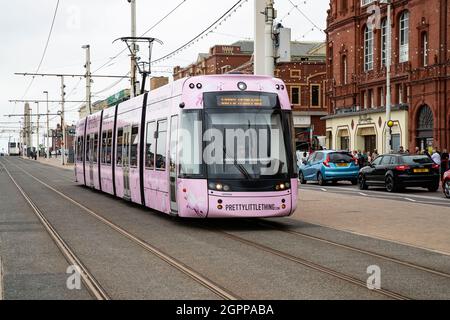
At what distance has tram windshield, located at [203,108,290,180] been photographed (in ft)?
45.1

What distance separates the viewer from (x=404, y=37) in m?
48.1

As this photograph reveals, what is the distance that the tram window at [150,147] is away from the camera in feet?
54.1

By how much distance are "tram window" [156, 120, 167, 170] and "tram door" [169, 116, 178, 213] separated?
0.60 meters

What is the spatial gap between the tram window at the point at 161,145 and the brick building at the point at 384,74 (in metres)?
30.4

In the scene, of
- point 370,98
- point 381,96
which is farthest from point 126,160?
point 370,98

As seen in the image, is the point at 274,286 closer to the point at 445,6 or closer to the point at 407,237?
the point at 407,237

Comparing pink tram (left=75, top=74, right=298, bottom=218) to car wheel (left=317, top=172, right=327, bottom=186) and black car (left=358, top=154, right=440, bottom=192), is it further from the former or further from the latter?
car wheel (left=317, top=172, right=327, bottom=186)

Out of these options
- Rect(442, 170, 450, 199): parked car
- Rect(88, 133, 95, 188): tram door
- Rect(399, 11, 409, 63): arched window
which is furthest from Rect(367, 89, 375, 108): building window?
Rect(88, 133, 95, 188): tram door

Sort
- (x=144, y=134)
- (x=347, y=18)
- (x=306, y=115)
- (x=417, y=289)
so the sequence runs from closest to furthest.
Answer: (x=417, y=289) → (x=144, y=134) → (x=347, y=18) → (x=306, y=115)

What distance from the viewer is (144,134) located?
691 inches

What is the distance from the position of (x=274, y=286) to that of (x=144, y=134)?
32.7 ft

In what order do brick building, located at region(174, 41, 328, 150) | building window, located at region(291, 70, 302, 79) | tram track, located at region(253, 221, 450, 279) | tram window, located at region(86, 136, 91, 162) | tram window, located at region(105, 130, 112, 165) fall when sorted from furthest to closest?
building window, located at region(291, 70, 302, 79) < brick building, located at region(174, 41, 328, 150) < tram window, located at region(86, 136, 91, 162) < tram window, located at region(105, 130, 112, 165) < tram track, located at region(253, 221, 450, 279)

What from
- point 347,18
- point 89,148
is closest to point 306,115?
point 347,18
